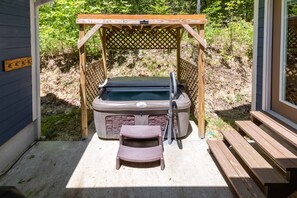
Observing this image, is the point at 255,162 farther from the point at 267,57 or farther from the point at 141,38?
the point at 141,38

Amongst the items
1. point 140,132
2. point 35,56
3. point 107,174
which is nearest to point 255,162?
point 140,132

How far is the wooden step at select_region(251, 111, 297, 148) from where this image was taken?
2.94 metres

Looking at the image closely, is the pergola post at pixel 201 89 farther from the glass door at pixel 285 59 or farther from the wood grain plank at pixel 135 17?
the glass door at pixel 285 59

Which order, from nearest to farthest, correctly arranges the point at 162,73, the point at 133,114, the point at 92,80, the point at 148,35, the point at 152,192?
the point at 152,192 < the point at 133,114 < the point at 92,80 < the point at 148,35 < the point at 162,73

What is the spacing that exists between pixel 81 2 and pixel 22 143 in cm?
495

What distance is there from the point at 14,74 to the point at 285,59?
363cm

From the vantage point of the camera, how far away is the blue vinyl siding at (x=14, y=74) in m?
3.43

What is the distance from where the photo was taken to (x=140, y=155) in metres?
3.66

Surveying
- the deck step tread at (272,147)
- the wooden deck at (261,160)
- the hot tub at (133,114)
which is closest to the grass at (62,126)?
the hot tub at (133,114)

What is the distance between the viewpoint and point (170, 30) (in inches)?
266

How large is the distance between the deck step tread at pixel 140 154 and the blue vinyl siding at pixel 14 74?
1506 millimetres

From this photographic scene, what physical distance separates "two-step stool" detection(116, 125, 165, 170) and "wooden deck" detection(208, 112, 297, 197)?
0.76m

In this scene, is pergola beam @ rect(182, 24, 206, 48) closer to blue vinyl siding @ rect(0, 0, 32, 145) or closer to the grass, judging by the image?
blue vinyl siding @ rect(0, 0, 32, 145)

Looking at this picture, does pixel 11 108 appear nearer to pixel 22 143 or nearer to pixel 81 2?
pixel 22 143
